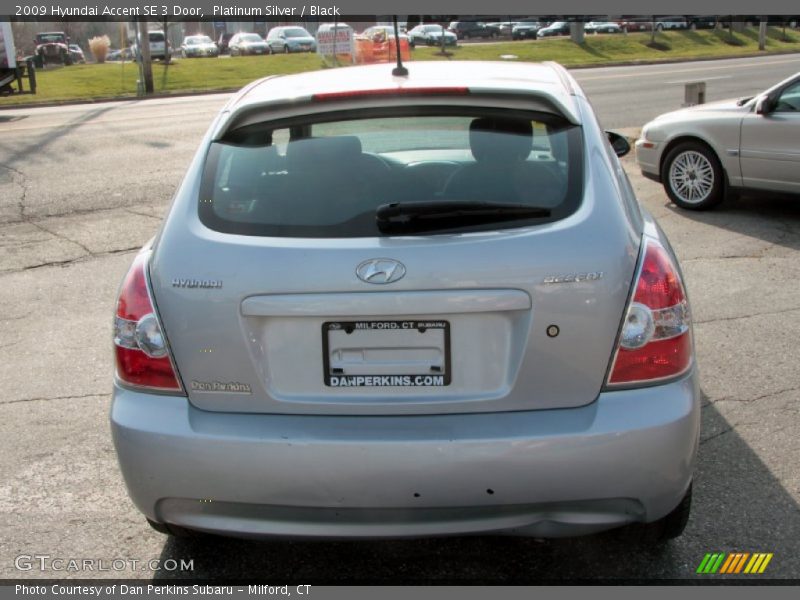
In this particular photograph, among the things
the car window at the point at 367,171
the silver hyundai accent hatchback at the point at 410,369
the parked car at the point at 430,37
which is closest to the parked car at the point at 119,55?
the parked car at the point at 430,37

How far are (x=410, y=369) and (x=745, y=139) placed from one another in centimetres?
705

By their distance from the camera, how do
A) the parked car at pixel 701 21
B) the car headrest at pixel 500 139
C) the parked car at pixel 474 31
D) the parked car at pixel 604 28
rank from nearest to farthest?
the car headrest at pixel 500 139 < the parked car at pixel 604 28 < the parked car at pixel 474 31 < the parked car at pixel 701 21

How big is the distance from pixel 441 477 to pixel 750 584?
50.0 inches

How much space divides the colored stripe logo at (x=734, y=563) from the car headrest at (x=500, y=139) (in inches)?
63.0

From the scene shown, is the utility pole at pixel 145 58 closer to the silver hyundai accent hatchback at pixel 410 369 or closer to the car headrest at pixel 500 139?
the car headrest at pixel 500 139

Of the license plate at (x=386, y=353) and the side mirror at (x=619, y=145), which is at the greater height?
the side mirror at (x=619, y=145)

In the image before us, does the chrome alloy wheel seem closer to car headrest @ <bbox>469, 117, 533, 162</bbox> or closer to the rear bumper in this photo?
car headrest @ <bbox>469, 117, 533, 162</bbox>

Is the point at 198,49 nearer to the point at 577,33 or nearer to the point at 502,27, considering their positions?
the point at 577,33

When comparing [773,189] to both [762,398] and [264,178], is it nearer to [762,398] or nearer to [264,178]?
[762,398]

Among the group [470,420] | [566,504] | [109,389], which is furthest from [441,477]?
[109,389]

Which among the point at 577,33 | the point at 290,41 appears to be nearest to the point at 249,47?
the point at 290,41

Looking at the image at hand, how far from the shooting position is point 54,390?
5.26 m

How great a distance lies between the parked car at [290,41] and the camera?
5119 cm

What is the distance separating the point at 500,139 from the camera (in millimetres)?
3357
